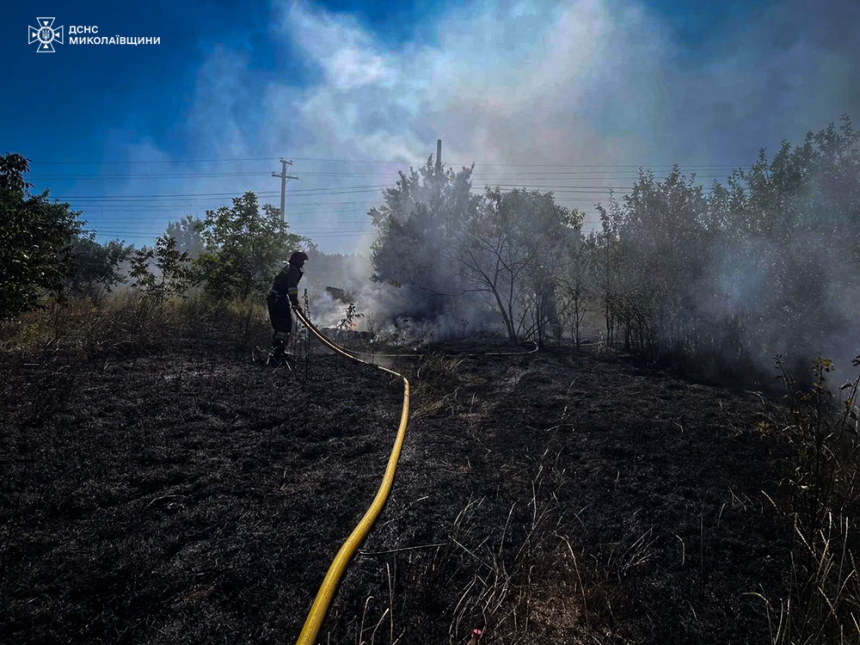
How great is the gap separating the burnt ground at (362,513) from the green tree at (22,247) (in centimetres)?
79

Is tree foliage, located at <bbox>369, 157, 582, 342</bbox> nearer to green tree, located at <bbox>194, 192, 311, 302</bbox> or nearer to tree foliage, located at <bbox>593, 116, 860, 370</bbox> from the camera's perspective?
tree foliage, located at <bbox>593, 116, 860, 370</bbox>

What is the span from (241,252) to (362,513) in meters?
9.40

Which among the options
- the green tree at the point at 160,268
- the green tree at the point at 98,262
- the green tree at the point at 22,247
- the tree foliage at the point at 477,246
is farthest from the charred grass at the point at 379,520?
the green tree at the point at 98,262

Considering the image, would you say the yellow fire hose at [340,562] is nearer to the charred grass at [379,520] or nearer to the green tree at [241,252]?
the charred grass at [379,520]

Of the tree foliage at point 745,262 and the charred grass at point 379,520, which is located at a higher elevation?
the tree foliage at point 745,262

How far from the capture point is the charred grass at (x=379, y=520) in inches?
72.3

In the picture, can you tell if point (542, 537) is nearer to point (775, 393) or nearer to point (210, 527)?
point (210, 527)

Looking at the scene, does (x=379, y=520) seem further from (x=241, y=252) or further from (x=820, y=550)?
(x=241, y=252)

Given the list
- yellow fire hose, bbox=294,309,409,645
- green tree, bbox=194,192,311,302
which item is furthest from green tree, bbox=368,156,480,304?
yellow fire hose, bbox=294,309,409,645

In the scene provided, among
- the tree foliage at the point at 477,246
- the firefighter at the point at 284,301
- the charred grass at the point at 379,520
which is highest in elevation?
the tree foliage at the point at 477,246

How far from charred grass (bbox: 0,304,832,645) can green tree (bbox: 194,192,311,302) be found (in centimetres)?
564

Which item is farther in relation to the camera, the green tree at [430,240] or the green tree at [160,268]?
the green tree at [430,240]

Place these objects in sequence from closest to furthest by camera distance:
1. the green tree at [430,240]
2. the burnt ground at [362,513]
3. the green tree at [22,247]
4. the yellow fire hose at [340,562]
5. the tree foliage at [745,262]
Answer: the yellow fire hose at [340,562] → the burnt ground at [362,513] → the green tree at [22,247] → the tree foliage at [745,262] → the green tree at [430,240]

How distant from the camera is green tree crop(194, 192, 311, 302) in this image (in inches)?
411
